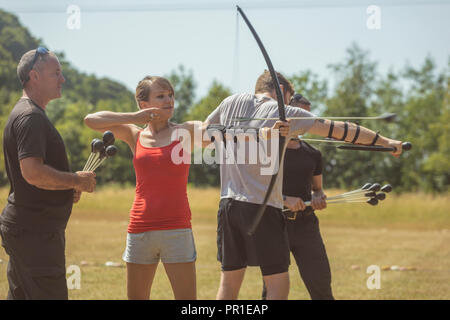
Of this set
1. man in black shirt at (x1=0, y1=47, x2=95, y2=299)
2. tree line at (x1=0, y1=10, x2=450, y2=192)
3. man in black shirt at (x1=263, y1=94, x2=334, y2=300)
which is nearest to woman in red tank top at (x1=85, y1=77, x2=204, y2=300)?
man in black shirt at (x1=0, y1=47, x2=95, y2=299)

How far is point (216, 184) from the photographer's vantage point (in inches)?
927

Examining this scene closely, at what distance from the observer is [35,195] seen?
130 inches

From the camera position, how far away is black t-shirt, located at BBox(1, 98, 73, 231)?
320 centimetres

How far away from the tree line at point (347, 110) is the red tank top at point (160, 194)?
1300cm

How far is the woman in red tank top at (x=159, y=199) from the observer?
3.47m

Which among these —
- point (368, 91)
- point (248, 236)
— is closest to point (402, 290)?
point (248, 236)

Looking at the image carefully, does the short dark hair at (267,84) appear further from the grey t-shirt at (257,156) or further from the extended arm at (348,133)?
the extended arm at (348,133)

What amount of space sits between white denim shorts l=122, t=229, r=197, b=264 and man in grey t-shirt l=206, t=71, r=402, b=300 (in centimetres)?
32

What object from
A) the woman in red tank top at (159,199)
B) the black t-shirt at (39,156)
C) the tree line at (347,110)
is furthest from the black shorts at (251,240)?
the tree line at (347,110)

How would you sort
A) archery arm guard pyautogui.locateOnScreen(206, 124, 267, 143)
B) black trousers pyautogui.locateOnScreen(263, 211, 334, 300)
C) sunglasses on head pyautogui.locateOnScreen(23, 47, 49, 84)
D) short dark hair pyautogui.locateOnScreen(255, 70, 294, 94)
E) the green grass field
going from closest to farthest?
sunglasses on head pyautogui.locateOnScreen(23, 47, 49, 84) < archery arm guard pyautogui.locateOnScreen(206, 124, 267, 143) < short dark hair pyautogui.locateOnScreen(255, 70, 294, 94) < black trousers pyautogui.locateOnScreen(263, 211, 334, 300) < the green grass field

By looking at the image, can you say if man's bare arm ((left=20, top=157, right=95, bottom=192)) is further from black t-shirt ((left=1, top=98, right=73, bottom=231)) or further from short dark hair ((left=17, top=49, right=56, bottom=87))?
short dark hair ((left=17, top=49, right=56, bottom=87))

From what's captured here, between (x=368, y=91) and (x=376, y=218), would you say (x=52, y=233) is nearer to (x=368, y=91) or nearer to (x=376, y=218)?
(x=376, y=218)

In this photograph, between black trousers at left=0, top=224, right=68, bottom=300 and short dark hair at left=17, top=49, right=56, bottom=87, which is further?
short dark hair at left=17, top=49, right=56, bottom=87
